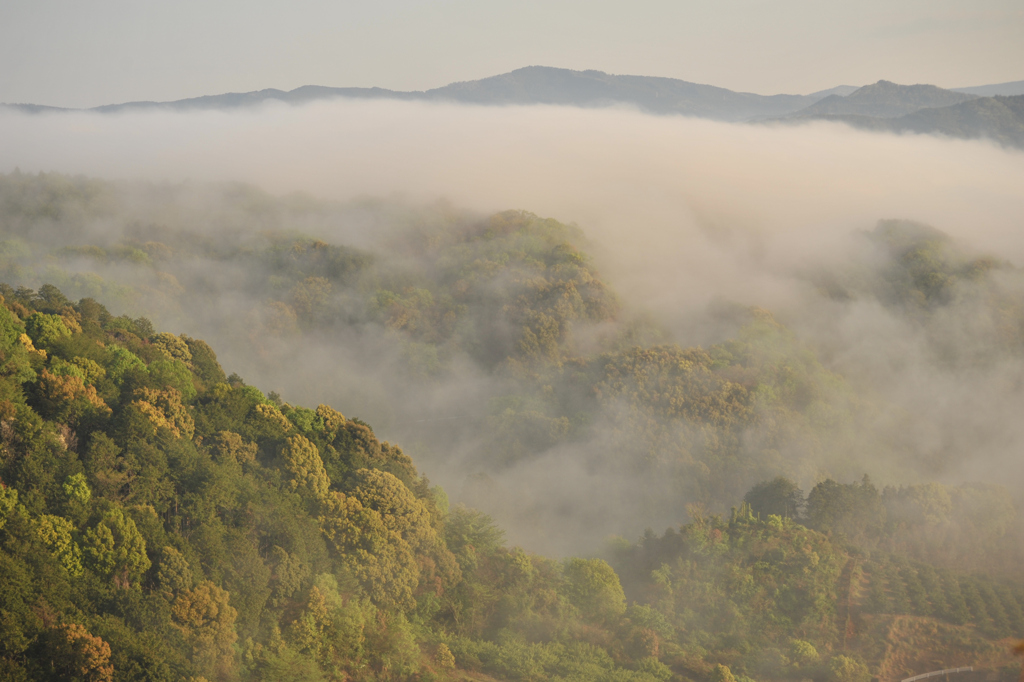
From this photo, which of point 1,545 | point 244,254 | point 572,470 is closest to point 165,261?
point 244,254

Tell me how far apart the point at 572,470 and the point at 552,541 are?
14.0 meters

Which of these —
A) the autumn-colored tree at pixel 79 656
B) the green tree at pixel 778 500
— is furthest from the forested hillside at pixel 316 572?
the green tree at pixel 778 500

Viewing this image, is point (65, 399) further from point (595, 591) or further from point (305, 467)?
point (595, 591)

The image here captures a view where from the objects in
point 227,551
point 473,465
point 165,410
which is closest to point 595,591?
point 227,551

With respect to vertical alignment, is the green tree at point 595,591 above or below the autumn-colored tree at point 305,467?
below

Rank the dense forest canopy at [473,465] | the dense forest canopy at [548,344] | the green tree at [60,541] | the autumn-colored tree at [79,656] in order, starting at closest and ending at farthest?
the autumn-colored tree at [79,656]
the green tree at [60,541]
the dense forest canopy at [473,465]
the dense forest canopy at [548,344]

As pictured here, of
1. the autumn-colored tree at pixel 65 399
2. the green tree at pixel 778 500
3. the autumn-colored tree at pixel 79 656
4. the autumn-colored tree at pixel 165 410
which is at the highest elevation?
the autumn-colored tree at pixel 65 399

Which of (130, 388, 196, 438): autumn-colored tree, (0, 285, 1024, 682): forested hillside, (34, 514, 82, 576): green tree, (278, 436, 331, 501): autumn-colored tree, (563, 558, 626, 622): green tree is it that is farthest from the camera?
(563, 558, 626, 622): green tree

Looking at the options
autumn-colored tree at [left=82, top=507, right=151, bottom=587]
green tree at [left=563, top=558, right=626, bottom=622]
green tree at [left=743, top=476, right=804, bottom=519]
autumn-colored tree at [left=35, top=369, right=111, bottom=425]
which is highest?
autumn-colored tree at [left=35, top=369, right=111, bottom=425]

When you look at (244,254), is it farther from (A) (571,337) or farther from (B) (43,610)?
(B) (43,610)

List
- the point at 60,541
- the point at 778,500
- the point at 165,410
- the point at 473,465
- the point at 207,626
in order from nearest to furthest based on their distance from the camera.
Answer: the point at 60,541 < the point at 207,626 < the point at 165,410 < the point at 778,500 < the point at 473,465

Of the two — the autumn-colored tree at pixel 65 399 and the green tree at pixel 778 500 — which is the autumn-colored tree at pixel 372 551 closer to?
the autumn-colored tree at pixel 65 399

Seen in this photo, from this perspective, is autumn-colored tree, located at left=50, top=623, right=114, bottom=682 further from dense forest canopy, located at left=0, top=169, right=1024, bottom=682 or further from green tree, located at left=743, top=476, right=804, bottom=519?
green tree, located at left=743, top=476, right=804, bottom=519

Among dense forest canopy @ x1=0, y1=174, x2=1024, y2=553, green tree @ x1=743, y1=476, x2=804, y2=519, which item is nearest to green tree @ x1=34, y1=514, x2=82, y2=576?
dense forest canopy @ x1=0, y1=174, x2=1024, y2=553
